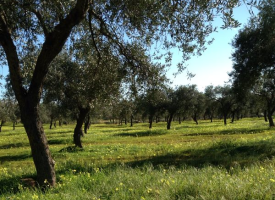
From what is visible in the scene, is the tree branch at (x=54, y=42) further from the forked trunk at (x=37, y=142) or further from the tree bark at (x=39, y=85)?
the forked trunk at (x=37, y=142)

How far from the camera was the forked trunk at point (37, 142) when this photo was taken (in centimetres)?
696

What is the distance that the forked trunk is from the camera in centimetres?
696

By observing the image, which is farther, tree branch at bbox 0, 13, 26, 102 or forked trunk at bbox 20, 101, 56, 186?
tree branch at bbox 0, 13, 26, 102

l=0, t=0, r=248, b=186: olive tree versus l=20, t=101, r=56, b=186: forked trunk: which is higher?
l=0, t=0, r=248, b=186: olive tree

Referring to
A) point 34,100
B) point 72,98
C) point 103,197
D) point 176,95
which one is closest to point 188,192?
point 103,197

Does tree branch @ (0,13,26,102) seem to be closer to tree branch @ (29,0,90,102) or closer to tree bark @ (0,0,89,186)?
tree bark @ (0,0,89,186)

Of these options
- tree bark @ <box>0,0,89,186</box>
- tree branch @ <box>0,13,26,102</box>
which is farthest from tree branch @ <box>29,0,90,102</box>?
tree branch @ <box>0,13,26,102</box>

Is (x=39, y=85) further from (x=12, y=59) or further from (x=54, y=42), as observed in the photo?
(x=54, y=42)

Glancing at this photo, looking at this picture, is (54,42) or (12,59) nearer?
(54,42)

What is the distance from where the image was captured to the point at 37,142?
6.96m

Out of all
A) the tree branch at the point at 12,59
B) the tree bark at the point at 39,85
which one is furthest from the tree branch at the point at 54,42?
the tree branch at the point at 12,59

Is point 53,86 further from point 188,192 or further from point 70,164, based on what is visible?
point 188,192

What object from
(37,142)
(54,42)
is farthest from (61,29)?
(37,142)

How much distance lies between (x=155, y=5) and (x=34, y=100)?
4609mm
